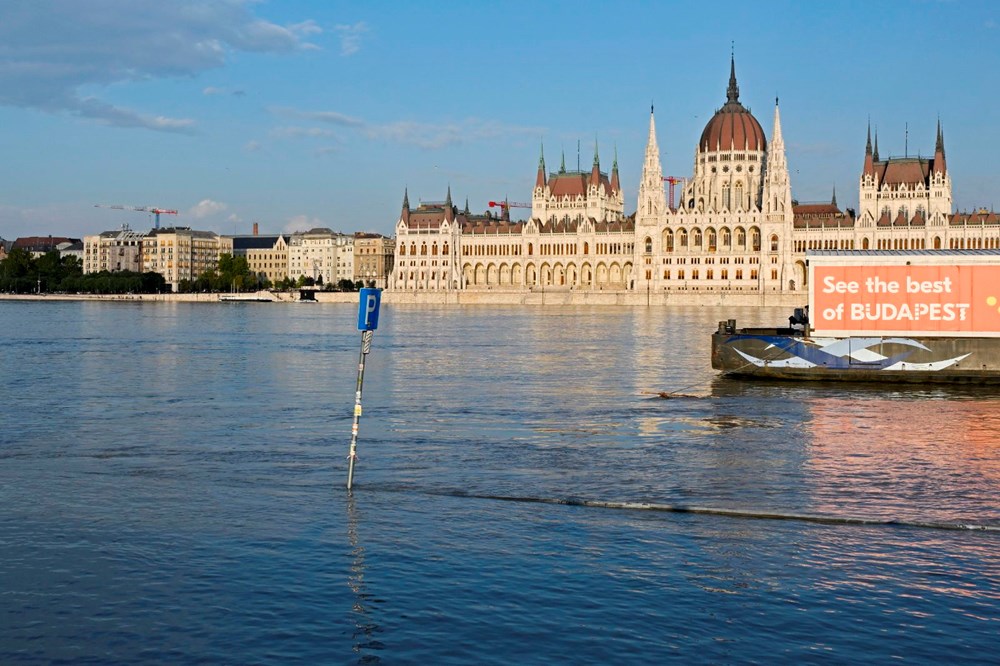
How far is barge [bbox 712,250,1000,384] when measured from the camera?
3269 cm

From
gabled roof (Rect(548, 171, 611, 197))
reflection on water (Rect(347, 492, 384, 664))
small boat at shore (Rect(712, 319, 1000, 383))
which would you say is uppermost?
gabled roof (Rect(548, 171, 611, 197))

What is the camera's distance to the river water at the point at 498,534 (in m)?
9.27

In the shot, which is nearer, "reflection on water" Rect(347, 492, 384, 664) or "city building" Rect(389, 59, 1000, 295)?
"reflection on water" Rect(347, 492, 384, 664)

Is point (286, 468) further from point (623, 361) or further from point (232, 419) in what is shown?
point (623, 361)

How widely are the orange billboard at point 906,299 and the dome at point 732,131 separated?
139 metres

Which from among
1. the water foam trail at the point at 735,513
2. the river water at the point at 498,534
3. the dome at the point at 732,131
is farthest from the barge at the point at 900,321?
the dome at the point at 732,131

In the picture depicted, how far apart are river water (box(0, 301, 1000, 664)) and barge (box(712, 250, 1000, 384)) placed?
22.4 feet

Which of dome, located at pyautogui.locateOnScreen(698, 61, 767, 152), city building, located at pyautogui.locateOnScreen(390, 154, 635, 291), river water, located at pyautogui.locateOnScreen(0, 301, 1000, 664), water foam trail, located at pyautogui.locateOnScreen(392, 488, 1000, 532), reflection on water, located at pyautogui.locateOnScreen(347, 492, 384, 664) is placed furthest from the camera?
city building, located at pyautogui.locateOnScreen(390, 154, 635, 291)

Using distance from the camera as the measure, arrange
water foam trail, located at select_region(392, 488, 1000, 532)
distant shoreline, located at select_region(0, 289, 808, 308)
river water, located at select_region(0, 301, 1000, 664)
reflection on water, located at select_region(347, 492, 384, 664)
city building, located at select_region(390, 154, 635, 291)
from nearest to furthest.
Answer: reflection on water, located at select_region(347, 492, 384, 664) < river water, located at select_region(0, 301, 1000, 664) < water foam trail, located at select_region(392, 488, 1000, 532) < distant shoreline, located at select_region(0, 289, 808, 308) < city building, located at select_region(390, 154, 635, 291)

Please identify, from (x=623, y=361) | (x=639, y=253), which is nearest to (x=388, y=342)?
(x=623, y=361)

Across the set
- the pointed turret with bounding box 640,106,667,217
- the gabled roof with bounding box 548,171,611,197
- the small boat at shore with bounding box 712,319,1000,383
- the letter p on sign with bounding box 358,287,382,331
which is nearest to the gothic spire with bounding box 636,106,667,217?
the pointed turret with bounding box 640,106,667,217

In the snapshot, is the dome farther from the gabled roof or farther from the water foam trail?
the water foam trail

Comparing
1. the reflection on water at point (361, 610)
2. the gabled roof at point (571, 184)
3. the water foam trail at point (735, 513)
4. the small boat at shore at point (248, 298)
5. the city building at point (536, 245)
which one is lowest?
the reflection on water at point (361, 610)

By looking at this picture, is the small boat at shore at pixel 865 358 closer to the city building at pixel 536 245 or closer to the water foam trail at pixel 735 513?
the water foam trail at pixel 735 513
